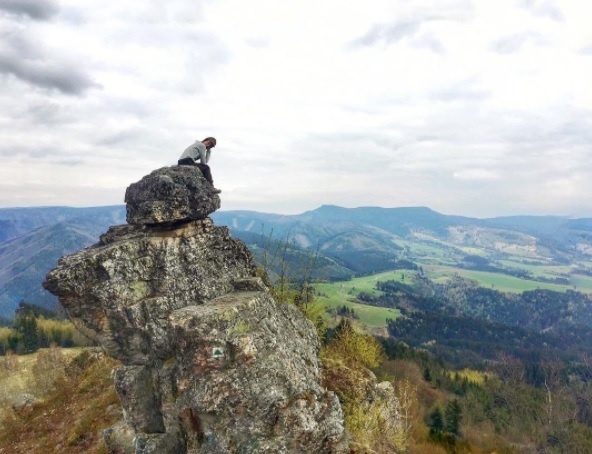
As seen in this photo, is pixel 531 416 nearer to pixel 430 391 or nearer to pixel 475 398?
pixel 475 398

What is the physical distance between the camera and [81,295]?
21734mm

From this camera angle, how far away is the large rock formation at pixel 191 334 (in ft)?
60.3

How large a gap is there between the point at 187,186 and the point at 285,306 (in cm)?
999

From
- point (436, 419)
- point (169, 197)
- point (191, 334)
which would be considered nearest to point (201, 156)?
point (169, 197)

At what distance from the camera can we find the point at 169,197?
78.2ft

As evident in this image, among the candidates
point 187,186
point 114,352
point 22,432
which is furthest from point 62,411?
point 187,186

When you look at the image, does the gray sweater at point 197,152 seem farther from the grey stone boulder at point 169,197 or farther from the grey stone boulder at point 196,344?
the grey stone boulder at point 196,344

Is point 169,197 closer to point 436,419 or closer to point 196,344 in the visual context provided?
point 196,344

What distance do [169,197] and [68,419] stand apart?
29090 mm

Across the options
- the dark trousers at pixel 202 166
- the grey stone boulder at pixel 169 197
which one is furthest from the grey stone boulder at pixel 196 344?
the dark trousers at pixel 202 166

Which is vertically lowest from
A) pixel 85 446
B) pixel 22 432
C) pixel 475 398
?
pixel 475 398

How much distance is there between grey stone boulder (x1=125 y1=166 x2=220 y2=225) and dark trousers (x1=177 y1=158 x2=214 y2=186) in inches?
50.3

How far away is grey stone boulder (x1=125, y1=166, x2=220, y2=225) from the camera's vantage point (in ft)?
77.3

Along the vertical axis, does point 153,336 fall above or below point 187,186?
below
